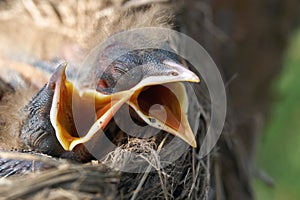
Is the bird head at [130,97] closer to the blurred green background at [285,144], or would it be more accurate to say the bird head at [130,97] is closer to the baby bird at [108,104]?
the baby bird at [108,104]

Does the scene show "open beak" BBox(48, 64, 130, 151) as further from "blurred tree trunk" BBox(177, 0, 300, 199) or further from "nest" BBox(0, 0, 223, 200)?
"blurred tree trunk" BBox(177, 0, 300, 199)

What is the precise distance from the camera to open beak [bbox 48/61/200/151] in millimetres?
1315

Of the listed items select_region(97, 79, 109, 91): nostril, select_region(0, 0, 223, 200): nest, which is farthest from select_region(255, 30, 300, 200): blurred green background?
select_region(97, 79, 109, 91): nostril

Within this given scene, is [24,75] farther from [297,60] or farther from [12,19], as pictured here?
[297,60]

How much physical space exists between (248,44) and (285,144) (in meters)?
1.10

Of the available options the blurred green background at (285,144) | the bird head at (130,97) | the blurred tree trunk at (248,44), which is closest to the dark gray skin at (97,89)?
the bird head at (130,97)

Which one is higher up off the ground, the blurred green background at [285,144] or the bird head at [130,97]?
the bird head at [130,97]

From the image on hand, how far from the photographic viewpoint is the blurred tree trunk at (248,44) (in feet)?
6.57

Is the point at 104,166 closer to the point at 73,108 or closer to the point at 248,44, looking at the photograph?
the point at 73,108

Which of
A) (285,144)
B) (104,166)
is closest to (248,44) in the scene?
(285,144)

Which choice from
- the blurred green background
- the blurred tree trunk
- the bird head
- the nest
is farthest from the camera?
the blurred green background

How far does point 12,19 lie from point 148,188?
87 centimetres

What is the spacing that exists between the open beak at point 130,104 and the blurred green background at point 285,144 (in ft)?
5.73

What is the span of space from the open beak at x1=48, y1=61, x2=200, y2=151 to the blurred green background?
175cm
